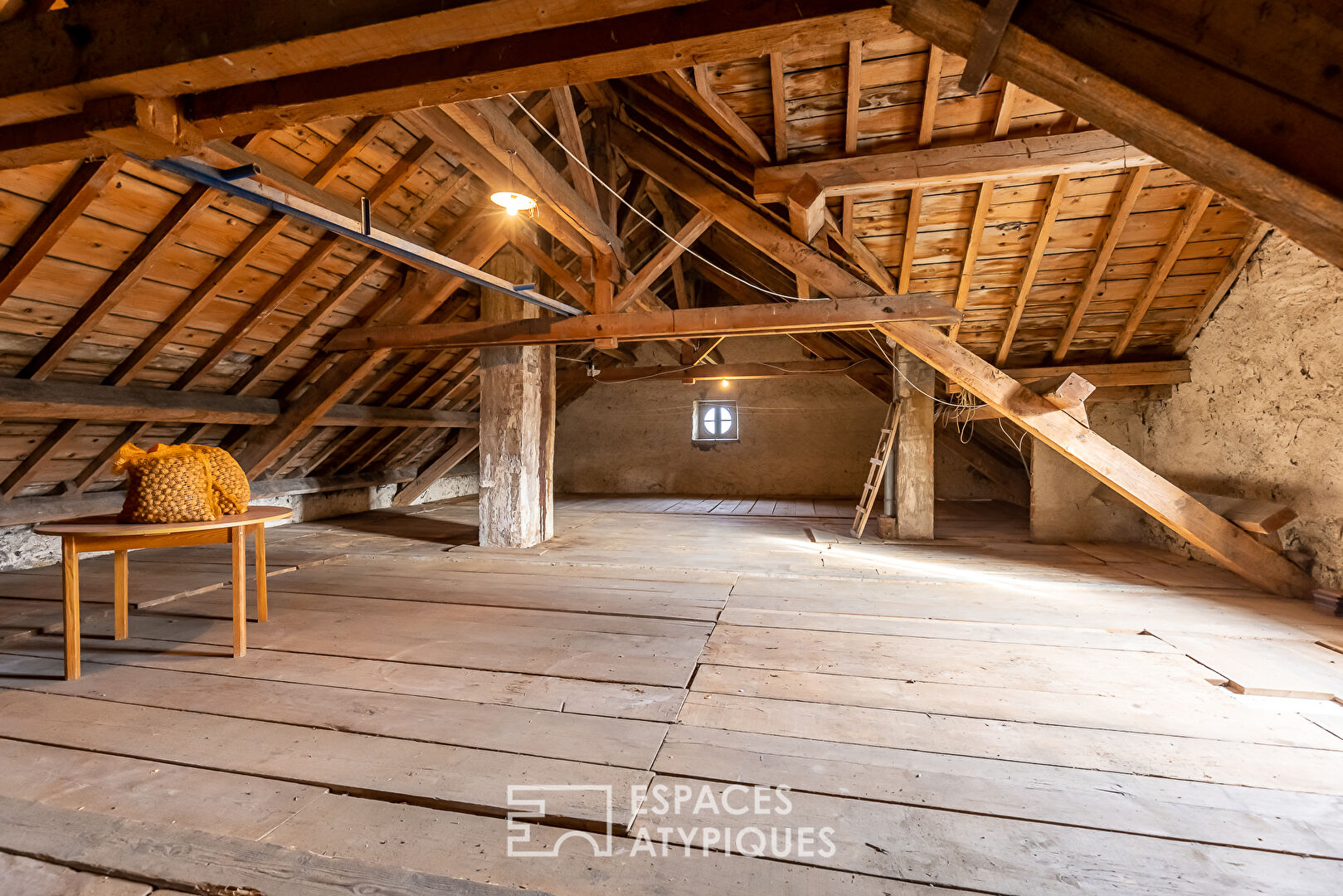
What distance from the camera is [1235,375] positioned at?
4.16 meters

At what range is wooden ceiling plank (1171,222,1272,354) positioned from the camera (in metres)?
3.77

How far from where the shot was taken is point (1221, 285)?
13.5 ft

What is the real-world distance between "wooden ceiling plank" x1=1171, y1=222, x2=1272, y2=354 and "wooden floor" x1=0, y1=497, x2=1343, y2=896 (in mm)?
2173

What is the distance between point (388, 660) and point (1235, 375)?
563cm

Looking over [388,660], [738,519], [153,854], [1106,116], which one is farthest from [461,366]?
[1106,116]

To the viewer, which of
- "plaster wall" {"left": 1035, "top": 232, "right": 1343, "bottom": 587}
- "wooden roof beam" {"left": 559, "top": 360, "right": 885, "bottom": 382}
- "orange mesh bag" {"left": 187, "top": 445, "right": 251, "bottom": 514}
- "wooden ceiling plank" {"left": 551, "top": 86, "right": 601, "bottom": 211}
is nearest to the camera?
"orange mesh bag" {"left": 187, "top": 445, "right": 251, "bottom": 514}

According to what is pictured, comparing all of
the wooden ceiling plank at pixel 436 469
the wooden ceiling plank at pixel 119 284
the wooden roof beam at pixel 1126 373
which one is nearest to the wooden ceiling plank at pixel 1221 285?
the wooden roof beam at pixel 1126 373

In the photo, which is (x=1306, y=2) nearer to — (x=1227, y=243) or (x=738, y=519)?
(x=1227, y=243)

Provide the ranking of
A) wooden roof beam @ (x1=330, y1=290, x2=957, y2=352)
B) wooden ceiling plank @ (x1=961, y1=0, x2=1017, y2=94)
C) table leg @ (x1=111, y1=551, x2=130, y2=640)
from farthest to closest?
wooden roof beam @ (x1=330, y1=290, x2=957, y2=352), table leg @ (x1=111, y1=551, x2=130, y2=640), wooden ceiling plank @ (x1=961, y1=0, x2=1017, y2=94)

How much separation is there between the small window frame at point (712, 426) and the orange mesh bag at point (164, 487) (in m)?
8.88

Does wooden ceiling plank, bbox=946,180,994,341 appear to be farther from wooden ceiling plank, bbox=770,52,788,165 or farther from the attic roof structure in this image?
wooden ceiling plank, bbox=770,52,788,165

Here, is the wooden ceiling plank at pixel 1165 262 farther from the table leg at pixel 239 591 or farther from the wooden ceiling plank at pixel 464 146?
the table leg at pixel 239 591

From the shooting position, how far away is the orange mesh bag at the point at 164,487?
2.27m

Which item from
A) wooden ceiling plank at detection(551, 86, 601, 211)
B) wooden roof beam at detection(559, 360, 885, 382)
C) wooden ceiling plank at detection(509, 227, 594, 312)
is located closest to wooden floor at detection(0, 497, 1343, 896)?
wooden ceiling plank at detection(509, 227, 594, 312)
